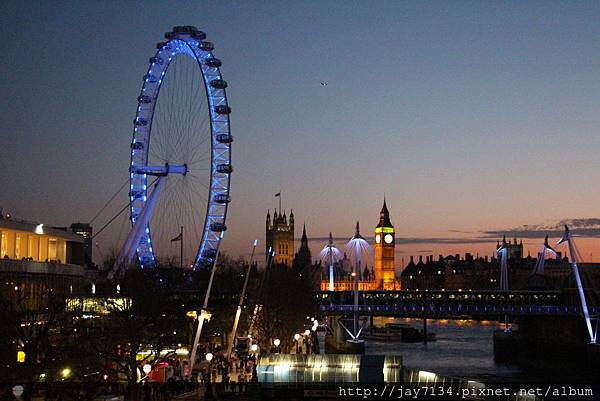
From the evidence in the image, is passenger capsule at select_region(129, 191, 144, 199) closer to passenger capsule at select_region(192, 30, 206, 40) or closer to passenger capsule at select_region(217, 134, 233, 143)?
passenger capsule at select_region(217, 134, 233, 143)

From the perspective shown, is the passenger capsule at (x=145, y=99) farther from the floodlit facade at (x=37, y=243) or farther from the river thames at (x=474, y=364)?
the river thames at (x=474, y=364)

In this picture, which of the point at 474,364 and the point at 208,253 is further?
the point at 474,364

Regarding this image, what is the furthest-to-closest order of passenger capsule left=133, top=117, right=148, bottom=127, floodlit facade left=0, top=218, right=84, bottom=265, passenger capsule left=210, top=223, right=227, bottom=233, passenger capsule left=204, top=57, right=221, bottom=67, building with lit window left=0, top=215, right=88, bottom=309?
1. passenger capsule left=133, top=117, right=148, bottom=127
2. passenger capsule left=210, top=223, right=227, bottom=233
3. passenger capsule left=204, top=57, right=221, bottom=67
4. floodlit facade left=0, top=218, right=84, bottom=265
5. building with lit window left=0, top=215, right=88, bottom=309

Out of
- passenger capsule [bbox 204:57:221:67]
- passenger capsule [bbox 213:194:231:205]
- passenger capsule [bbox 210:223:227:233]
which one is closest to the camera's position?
passenger capsule [bbox 204:57:221:67]

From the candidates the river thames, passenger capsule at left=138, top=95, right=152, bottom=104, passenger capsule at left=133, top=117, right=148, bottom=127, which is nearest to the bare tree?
the river thames

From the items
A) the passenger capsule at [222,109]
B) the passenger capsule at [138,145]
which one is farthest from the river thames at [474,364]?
the passenger capsule at [138,145]

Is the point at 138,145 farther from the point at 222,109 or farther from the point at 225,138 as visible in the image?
the point at 222,109

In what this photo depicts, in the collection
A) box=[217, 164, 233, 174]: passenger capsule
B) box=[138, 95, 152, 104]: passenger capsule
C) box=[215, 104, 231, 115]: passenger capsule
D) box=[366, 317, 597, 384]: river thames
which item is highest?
box=[138, 95, 152, 104]: passenger capsule

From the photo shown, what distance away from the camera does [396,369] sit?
3444 cm

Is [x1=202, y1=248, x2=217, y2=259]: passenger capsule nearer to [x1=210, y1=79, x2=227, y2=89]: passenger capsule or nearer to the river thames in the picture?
[x1=210, y1=79, x2=227, y2=89]: passenger capsule

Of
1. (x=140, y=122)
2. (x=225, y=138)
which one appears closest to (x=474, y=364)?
(x=225, y=138)

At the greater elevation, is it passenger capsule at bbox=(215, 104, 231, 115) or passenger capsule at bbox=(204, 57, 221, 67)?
passenger capsule at bbox=(204, 57, 221, 67)

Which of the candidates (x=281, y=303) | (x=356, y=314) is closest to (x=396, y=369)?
(x=281, y=303)

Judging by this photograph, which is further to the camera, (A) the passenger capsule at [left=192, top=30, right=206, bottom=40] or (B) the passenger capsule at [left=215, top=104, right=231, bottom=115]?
(B) the passenger capsule at [left=215, top=104, right=231, bottom=115]
